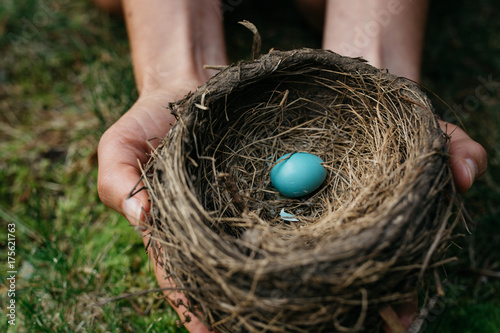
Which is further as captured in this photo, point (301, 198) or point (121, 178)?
point (301, 198)

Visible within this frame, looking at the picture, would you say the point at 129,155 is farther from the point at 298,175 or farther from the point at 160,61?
the point at 160,61

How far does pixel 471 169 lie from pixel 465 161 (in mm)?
40

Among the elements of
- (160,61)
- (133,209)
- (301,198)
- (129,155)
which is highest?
(160,61)

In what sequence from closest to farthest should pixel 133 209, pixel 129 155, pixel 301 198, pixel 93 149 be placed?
pixel 133 209
pixel 129 155
pixel 301 198
pixel 93 149

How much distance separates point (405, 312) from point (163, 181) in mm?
1038

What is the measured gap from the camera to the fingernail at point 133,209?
1694 mm

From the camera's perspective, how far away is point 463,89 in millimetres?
3207

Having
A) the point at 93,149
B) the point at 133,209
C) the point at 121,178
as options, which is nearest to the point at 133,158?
the point at 121,178

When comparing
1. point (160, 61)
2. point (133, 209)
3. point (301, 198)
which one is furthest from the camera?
point (160, 61)

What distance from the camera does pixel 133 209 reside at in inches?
67.4

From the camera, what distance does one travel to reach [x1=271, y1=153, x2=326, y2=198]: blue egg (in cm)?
199

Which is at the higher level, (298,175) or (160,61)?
(160,61)

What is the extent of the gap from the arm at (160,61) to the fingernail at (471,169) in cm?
138

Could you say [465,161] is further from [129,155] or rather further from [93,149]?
[93,149]
